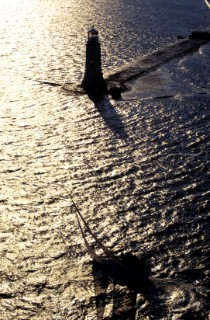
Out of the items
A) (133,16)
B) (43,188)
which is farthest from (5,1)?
(43,188)

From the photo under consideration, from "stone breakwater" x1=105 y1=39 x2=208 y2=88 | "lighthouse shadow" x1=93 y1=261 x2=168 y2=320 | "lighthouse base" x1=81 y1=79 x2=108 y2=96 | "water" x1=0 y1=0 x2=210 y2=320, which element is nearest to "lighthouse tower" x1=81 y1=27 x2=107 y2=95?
"lighthouse base" x1=81 y1=79 x2=108 y2=96

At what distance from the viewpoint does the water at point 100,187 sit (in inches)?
346

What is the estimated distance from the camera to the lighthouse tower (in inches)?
766

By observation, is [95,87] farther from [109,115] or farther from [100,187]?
[100,187]

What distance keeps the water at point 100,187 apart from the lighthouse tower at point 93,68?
2.68 ft

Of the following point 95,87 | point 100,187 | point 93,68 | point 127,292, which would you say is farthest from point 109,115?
point 127,292

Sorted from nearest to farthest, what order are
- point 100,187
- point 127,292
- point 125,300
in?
1. point 125,300
2. point 127,292
3. point 100,187

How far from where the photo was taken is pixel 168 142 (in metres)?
15.1

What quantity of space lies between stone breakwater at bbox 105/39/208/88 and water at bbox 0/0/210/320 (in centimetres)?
58

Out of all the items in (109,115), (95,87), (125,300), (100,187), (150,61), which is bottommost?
(125,300)

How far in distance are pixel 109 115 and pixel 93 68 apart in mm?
A: 2900

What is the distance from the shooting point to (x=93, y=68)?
1942 centimetres

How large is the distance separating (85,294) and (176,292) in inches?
58.4

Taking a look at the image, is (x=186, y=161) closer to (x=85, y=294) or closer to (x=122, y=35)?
(x=85, y=294)
